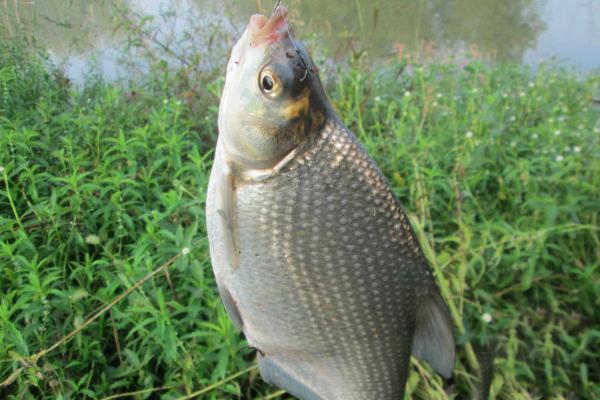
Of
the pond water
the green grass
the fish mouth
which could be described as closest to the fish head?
the fish mouth

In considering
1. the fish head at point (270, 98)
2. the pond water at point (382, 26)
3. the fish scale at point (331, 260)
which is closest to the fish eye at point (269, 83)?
the fish head at point (270, 98)

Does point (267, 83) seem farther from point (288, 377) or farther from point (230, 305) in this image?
point (288, 377)

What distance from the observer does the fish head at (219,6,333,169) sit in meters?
0.87

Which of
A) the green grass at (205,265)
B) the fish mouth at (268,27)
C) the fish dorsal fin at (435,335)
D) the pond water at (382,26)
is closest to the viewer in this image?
the fish mouth at (268,27)

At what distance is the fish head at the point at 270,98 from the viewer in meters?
0.87

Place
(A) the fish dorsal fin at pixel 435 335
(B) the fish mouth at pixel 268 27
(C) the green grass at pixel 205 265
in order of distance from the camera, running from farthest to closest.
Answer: (C) the green grass at pixel 205 265
(A) the fish dorsal fin at pixel 435 335
(B) the fish mouth at pixel 268 27

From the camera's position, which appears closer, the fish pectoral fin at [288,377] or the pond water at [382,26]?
the fish pectoral fin at [288,377]

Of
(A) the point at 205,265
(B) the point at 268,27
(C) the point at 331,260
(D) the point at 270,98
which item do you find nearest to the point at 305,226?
(C) the point at 331,260

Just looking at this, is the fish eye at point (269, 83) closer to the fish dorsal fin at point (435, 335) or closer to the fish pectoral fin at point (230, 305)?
the fish pectoral fin at point (230, 305)

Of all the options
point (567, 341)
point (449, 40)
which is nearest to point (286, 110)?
point (567, 341)

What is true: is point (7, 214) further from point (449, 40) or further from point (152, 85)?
point (449, 40)

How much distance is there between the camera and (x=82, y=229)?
216cm

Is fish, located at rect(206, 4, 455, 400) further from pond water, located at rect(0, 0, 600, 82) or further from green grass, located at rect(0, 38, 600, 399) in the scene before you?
pond water, located at rect(0, 0, 600, 82)

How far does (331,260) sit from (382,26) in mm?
6613
